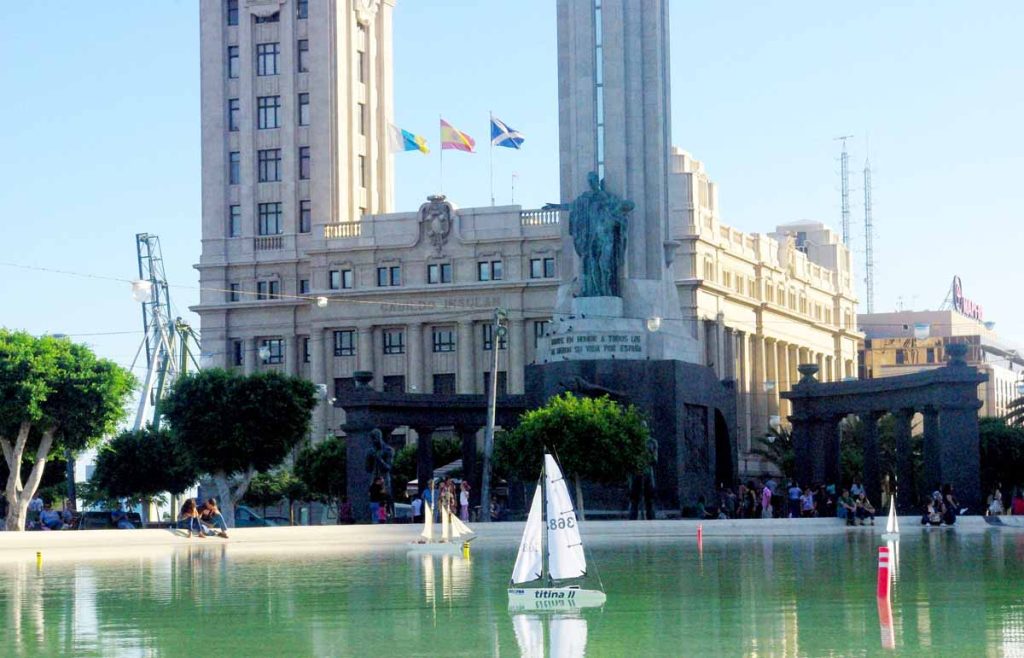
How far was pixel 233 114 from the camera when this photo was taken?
13012 cm

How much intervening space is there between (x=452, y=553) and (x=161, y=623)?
2124 cm

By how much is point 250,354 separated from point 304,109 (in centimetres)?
1803

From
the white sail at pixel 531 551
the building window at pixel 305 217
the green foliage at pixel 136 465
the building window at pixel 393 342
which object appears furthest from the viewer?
the building window at pixel 305 217

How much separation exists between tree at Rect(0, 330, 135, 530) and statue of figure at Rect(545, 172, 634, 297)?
1931 centimetres

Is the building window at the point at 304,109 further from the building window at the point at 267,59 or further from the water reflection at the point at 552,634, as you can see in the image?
the water reflection at the point at 552,634

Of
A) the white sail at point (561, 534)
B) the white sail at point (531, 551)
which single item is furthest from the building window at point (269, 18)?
the white sail at point (561, 534)

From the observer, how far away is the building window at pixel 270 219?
424 ft

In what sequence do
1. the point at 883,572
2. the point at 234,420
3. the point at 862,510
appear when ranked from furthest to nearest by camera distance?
the point at 234,420 < the point at 862,510 < the point at 883,572

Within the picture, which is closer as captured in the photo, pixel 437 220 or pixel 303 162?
pixel 437 220

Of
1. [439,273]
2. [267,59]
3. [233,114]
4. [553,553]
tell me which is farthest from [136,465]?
[553,553]

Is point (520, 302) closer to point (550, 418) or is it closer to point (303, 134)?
point (303, 134)

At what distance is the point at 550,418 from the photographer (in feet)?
207

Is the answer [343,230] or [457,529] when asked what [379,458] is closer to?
[457,529]

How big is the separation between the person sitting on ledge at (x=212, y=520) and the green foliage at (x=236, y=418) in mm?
19364
